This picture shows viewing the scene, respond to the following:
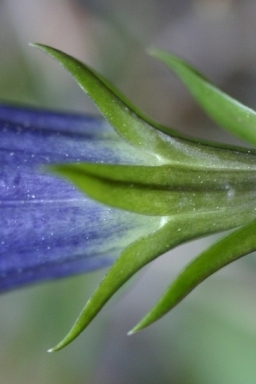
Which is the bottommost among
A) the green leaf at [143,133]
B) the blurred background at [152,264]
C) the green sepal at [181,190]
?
the blurred background at [152,264]

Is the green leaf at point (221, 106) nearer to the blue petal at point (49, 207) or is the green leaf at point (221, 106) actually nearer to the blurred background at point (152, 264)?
the blue petal at point (49, 207)

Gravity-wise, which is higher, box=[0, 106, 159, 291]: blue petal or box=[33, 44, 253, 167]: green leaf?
box=[33, 44, 253, 167]: green leaf

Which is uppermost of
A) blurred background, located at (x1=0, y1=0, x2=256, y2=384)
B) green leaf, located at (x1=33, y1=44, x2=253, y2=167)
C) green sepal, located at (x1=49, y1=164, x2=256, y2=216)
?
green leaf, located at (x1=33, y1=44, x2=253, y2=167)

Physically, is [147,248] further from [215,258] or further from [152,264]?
[152,264]

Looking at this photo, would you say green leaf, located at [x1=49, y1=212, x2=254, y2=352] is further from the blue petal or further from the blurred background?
the blurred background

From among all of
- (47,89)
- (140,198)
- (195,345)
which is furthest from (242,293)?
(140,198)

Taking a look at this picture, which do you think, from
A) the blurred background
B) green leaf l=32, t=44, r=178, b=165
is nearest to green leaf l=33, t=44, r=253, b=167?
green leaf l=32, t=44, r=178, b=165

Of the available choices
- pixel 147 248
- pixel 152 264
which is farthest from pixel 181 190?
pixel 152 264

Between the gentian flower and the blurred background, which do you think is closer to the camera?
the gentian flower

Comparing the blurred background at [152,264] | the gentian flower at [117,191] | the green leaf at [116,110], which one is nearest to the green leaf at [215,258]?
the gentian flower at [117,191]
